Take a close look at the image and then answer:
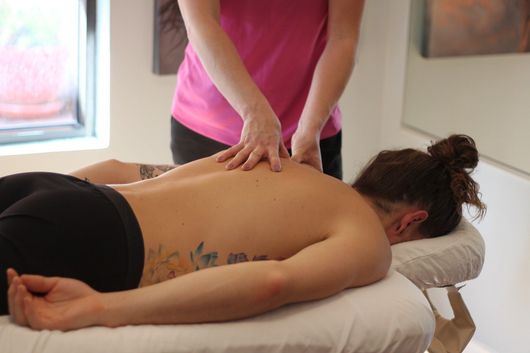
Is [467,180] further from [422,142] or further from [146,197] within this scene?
[422,142]

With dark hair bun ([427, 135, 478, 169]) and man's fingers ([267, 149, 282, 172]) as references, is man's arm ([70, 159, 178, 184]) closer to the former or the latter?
man's fingers ([267, 149, 282, 172])

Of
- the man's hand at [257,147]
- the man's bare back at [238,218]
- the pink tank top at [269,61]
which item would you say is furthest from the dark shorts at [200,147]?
the man's bare back at [238,218]

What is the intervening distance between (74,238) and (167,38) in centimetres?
160

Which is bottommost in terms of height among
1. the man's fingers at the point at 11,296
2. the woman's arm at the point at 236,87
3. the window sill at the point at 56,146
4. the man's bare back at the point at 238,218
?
the window sill at the point at 56,146

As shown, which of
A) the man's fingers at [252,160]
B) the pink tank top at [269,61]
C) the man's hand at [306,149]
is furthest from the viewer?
the pink tank top at [269,61]

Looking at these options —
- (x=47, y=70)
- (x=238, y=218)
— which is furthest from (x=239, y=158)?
(x=47, y=70)

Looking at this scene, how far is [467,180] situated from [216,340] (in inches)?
29.4

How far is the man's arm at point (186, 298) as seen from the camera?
143cm

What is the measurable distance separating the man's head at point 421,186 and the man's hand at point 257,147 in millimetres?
228

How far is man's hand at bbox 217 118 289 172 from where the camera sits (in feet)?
5.88

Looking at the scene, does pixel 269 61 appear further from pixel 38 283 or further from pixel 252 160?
pixel 38 283

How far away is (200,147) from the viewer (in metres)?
Answer: 2.27

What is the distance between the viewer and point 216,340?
1430 mm

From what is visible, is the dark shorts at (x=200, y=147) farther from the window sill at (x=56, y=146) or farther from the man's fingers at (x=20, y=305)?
the man's fingers at (x=20, y=305)
